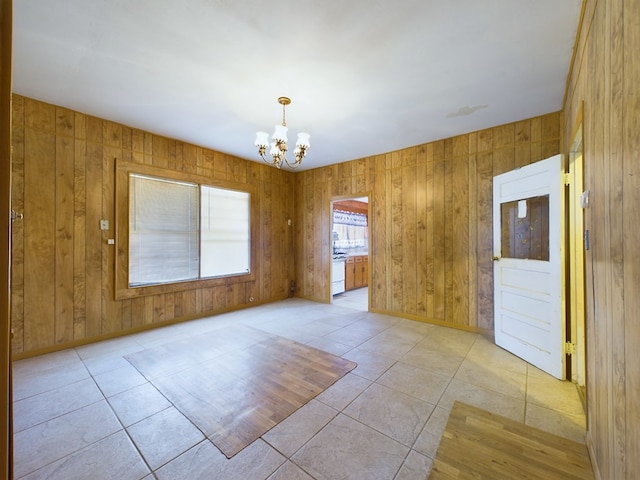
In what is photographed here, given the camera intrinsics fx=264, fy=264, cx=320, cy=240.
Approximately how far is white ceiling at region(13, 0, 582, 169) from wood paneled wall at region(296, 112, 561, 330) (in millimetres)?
363

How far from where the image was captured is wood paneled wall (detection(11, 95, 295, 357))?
2818 millimetres

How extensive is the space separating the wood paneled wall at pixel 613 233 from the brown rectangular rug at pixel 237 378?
171cm

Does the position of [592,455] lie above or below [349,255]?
below

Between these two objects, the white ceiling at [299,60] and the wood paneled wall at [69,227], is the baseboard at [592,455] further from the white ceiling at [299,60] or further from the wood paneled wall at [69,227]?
the wood paneled wall at [69,227]

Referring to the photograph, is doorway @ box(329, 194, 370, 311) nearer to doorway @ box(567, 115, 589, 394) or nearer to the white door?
the white door

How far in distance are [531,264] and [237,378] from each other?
3.13 m

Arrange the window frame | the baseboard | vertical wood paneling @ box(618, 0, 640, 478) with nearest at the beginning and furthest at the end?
vertical wood paneling @ box(618, 0, 640, 478)
the baseboard
the window frame

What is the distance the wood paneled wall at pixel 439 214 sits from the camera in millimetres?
3428

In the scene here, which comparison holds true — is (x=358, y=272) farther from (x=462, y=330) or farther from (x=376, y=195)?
(x=462, y=330)

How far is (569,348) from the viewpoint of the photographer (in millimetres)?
2402

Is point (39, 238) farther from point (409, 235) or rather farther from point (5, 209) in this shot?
point (409, 235)

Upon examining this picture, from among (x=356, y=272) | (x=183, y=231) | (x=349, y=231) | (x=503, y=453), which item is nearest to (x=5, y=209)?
(x=503, y=453)

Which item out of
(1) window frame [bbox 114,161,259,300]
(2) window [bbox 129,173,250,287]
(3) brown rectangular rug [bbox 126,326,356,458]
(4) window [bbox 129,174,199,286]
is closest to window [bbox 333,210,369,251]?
(2) window [bbox 129,173,250,287]

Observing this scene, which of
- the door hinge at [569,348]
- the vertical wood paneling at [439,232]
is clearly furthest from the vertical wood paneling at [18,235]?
the door hinge at [569,348]
